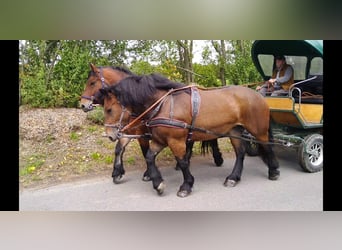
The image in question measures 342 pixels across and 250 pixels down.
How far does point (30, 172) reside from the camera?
9.32 feet

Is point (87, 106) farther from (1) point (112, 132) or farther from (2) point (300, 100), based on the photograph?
(2) point (300, 100)

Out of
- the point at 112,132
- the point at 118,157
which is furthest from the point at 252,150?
the point at 112,132

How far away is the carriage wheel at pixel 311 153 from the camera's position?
300 centimetres

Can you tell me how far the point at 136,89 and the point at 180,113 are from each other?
1.52 ft

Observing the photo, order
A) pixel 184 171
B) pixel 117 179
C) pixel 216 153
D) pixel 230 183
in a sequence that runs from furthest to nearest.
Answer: pixel 216 153, pixel 117 179, pixel 230 183, pixel 184 171

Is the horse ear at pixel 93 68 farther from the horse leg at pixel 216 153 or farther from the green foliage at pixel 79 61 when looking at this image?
the horse leg at pixel 216 153

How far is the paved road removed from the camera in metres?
2.66

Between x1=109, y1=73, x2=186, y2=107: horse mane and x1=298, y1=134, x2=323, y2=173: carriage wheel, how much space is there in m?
1.62

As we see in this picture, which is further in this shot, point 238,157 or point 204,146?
point 204,146

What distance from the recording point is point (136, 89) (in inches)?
104

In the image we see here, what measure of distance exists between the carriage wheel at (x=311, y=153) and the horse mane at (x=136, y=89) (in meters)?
1.62

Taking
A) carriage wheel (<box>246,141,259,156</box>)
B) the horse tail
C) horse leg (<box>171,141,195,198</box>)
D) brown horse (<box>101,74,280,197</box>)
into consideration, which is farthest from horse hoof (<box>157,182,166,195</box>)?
carriage wheel (<box>246,141,259,156</box>)
